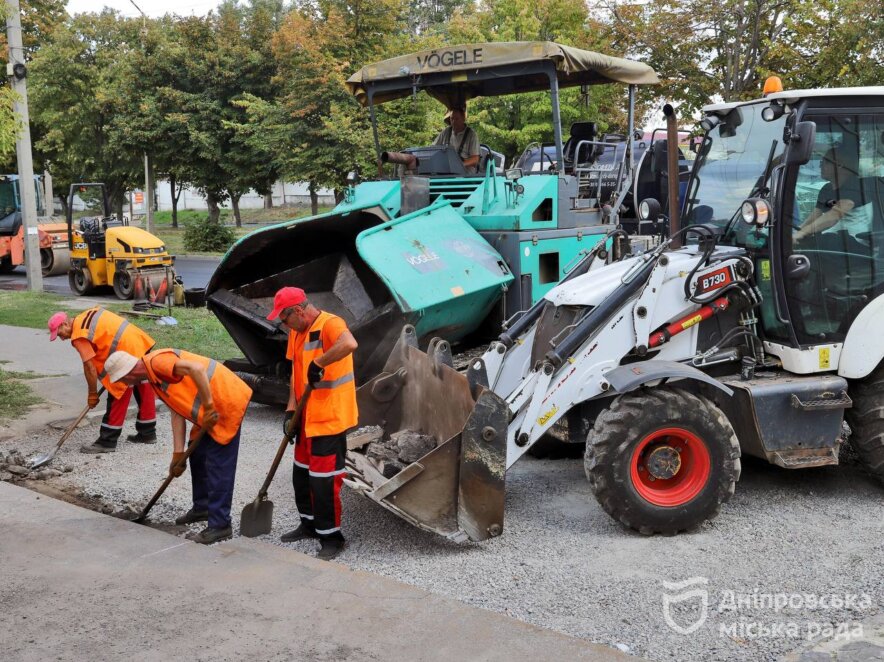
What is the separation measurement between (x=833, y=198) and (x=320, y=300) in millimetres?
4099

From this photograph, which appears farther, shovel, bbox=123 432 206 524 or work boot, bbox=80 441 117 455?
work boot, bbox=80 441 117 455

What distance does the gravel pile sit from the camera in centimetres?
413

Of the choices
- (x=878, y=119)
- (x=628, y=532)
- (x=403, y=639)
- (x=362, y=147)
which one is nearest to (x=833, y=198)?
(x=878, y=119)

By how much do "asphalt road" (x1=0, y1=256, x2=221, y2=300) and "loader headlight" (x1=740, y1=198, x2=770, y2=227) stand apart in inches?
465

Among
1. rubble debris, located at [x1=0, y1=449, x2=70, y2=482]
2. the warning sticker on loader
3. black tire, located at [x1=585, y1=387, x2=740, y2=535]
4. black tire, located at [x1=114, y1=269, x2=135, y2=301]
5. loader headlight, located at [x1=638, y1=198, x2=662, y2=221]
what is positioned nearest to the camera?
black tire, located at [x1=585, y1=387, x2=740, y2=535]

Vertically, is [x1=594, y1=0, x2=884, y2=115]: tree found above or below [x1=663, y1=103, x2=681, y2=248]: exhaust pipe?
above

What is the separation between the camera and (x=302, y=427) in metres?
5.30

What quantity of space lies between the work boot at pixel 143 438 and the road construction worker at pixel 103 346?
0.61 ft

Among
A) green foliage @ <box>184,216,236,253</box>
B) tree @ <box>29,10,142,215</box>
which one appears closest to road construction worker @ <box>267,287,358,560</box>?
green foliage @ <box>184,216,236,253</box>

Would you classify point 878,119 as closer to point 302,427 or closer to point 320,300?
point 302,427

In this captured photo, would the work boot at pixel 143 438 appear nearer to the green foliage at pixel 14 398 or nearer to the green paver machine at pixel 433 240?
the green paver machine at pixel 433 240

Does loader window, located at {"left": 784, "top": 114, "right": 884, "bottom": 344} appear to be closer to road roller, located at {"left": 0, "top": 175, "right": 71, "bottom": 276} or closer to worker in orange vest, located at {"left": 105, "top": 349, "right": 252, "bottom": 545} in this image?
worker in orange vest, located at {"left": 105, "top": 349, "right": 252, "bottom": 545}

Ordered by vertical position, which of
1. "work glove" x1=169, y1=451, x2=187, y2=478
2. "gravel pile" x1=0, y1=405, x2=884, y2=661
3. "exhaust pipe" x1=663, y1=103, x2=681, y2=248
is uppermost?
"exhaust pipe" x1=663, y1=103, x2=681, y2=248

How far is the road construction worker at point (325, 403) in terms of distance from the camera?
16.6ft
